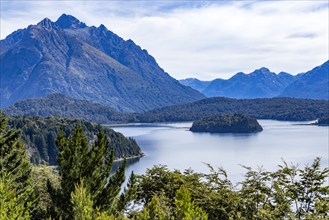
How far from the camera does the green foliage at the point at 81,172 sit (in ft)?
68.5

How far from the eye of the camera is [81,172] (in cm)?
2120

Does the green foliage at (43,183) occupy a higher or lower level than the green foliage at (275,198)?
lower

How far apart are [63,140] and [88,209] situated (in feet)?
26.1

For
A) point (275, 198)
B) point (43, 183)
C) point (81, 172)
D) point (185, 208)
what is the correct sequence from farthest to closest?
point (43, 183)
point (81, 172)
point (275, 198)
point (185, 208)

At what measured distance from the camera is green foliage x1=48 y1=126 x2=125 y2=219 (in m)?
20.9

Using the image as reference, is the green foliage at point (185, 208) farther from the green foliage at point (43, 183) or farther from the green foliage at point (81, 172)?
the green foliage at point (43, 183)

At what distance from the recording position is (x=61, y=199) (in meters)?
21.6

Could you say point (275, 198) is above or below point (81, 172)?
below

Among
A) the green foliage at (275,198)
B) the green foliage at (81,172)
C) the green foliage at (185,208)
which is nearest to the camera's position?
the green foliage at (185,208)

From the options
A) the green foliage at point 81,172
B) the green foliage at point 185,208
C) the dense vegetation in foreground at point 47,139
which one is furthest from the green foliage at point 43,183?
the dense vegetation in foreground at point 47,139

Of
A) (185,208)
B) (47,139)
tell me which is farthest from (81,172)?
(47,139)

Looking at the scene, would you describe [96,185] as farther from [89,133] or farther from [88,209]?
[89,133]

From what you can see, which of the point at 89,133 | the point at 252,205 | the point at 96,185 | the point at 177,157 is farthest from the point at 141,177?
the point at 89,133

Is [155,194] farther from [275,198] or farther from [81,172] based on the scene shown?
[275,198]
